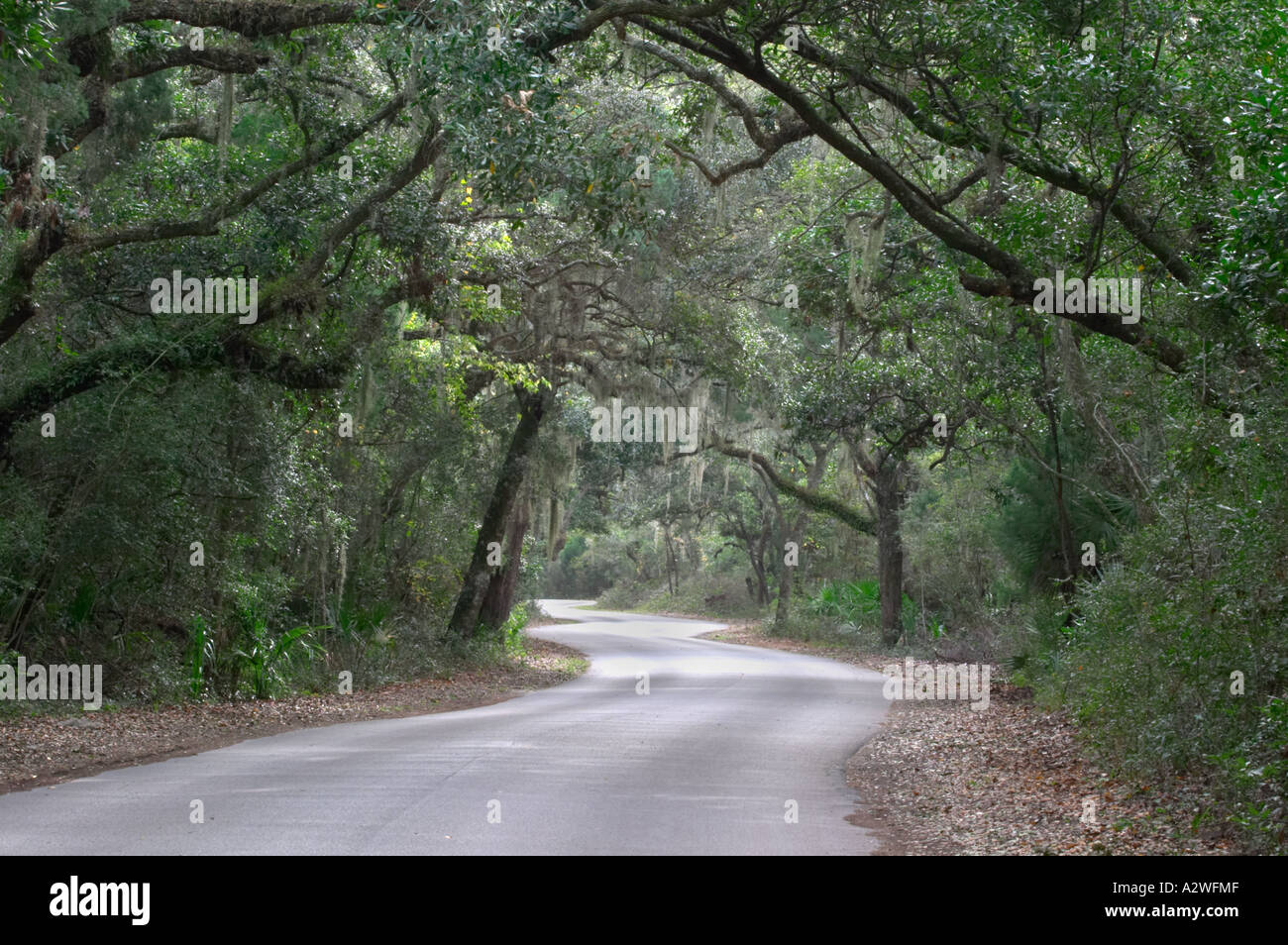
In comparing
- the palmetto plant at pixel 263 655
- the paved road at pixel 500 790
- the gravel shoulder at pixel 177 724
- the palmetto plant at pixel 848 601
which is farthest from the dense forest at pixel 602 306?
the palmetto plant at pixel 848 601

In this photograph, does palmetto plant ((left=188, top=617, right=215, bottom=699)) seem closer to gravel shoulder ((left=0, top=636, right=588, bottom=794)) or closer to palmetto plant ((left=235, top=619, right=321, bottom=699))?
gravel shoulder ((left=0, top=636, right=588, bottom=794))

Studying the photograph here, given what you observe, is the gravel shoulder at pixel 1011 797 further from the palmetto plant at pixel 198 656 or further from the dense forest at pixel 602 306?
the palmetto plant at pixel 198 656

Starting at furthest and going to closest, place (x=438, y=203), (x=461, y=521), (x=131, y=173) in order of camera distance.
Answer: (x=461, y=521) < (x=438, y=203) < (x=131, y=173)

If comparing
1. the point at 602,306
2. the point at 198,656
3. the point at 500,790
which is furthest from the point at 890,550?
the point at 500,790

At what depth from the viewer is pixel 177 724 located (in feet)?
42.8

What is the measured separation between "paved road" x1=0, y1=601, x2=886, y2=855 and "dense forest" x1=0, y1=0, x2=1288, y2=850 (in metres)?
2.83

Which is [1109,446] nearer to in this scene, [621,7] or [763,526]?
[621,7]

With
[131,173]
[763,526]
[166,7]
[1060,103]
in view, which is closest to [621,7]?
[1060,103]

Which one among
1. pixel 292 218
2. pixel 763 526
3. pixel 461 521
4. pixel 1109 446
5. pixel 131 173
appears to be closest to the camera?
pixel 1109 446

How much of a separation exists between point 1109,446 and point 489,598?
1444 centimetres

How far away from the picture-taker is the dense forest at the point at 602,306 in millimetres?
8906

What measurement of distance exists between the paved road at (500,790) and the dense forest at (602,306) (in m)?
2.83

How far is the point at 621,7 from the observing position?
924 centimetres

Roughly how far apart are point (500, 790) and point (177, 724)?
5.95 metres
